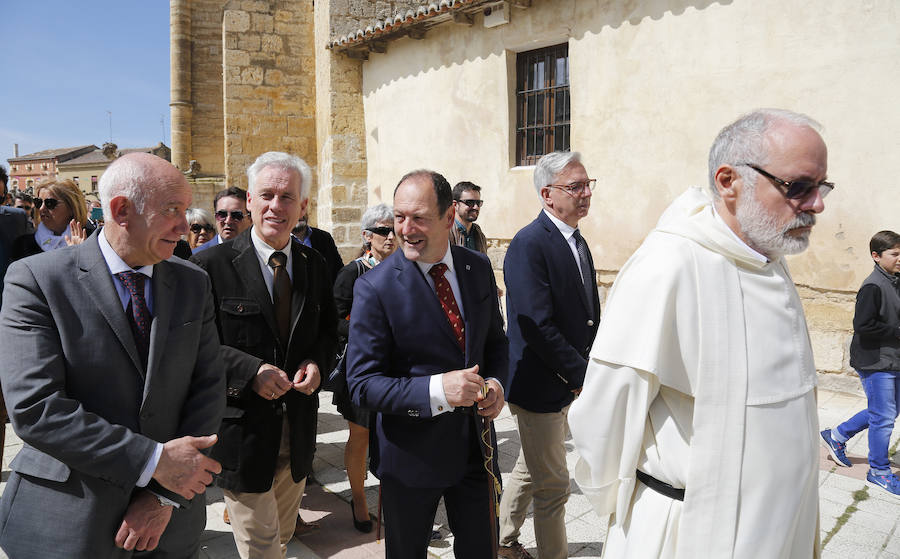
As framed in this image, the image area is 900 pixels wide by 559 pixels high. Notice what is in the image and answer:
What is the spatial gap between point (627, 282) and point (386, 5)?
11888 mm

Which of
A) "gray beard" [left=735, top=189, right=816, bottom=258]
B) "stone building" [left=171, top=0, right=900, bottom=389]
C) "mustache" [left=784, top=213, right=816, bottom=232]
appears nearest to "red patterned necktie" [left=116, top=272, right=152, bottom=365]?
"gray beard" [left=735, top=189, right=816, bottom=258]

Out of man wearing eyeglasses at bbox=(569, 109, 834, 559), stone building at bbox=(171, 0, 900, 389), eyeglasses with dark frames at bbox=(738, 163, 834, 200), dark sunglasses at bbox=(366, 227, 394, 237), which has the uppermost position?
stone building at bbox=(171, 0, 900, 389)

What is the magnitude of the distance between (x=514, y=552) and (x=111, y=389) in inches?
93.0

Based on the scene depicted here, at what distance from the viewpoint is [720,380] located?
5.33ft

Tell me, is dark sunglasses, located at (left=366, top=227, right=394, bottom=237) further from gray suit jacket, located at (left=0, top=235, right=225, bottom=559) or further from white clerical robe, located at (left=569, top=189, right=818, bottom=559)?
white clerical robe, located at (left=569, top=189, right=818, bottom=559)

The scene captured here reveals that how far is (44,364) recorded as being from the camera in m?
1.70

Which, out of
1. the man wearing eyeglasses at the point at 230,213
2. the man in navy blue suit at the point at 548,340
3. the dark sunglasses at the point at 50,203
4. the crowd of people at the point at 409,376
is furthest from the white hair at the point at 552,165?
the dark sunglasses at the point at 50,203

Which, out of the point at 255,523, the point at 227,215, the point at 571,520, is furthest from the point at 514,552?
the point at 227,215

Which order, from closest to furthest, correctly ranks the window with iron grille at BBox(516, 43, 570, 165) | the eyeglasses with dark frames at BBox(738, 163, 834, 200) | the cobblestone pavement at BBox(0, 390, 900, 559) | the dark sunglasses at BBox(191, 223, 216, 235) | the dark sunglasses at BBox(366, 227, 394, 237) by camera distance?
the eyeglasses with dark frames at BBox(738, 163, 834, 200)
the cobblestone pavement at BBox(0, 390, 900, 559)
the dark sunglasses at BBox(366, 227, 394, 237)
the dark sunglasses at BBox(191, 223, 216, 235)
the window with iron grille at BBox(516, 43, 570, 165)

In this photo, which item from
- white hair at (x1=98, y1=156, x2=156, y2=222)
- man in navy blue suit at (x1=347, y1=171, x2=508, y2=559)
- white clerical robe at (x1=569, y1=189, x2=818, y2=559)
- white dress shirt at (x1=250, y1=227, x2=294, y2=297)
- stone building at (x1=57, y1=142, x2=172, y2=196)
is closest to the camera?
white clerical robe at (x1=569, y1=189, x2=818, y2=559)

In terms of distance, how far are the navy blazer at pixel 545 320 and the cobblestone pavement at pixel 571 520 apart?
1118 millimetres

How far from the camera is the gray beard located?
175 cm

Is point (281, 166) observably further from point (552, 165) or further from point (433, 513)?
point (433, 513)

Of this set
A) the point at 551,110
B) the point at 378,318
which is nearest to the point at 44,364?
the point at 378,318
